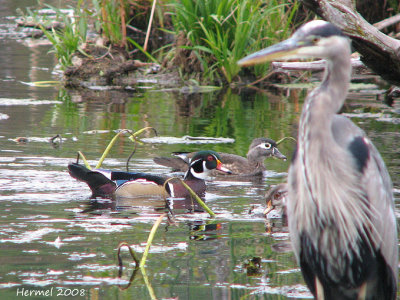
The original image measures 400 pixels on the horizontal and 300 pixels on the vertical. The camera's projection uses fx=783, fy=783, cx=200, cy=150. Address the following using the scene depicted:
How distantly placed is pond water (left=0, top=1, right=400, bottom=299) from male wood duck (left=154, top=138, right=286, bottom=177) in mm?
194

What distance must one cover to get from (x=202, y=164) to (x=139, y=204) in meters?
1.15

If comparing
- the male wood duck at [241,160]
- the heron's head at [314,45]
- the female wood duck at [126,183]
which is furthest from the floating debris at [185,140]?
the heron's head at [314,45]

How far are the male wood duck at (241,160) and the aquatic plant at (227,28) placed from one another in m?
5.04

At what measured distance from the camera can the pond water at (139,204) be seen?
5215 millimetres

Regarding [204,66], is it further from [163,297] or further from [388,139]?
[163,297]

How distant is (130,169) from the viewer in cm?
918

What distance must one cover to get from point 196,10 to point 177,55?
4.05 ft

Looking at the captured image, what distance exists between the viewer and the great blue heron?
4230mm

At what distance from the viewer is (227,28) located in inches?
595

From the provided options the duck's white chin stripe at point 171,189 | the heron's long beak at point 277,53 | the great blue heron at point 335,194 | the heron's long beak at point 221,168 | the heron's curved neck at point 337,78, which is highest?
the heron's long beak at point 277,53

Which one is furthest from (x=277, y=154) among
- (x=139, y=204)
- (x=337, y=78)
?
(x=337, y=78)

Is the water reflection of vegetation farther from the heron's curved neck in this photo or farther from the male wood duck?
the heron's curved neck

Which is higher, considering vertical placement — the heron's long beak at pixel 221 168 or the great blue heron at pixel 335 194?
the great blue heron at pixel 335 194

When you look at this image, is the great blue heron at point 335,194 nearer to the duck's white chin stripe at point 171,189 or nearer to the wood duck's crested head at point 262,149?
the duck's white chin stripe at point 171,189
